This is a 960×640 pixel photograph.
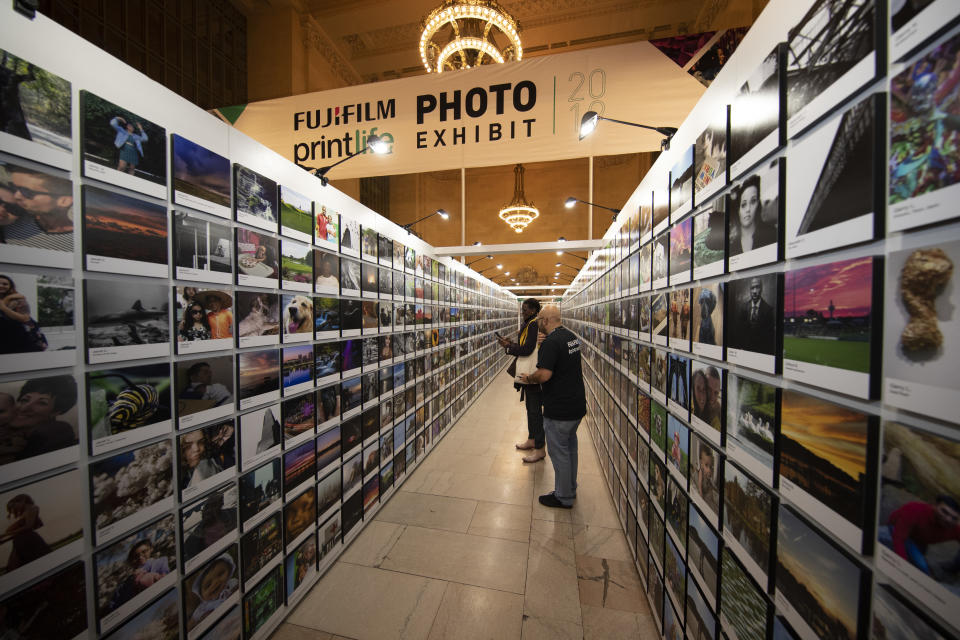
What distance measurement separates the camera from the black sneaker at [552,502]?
10.6 ft

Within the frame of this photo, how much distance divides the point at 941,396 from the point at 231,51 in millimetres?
9567

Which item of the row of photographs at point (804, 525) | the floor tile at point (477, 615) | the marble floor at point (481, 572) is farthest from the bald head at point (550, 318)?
the floor tile at point (477, 615)

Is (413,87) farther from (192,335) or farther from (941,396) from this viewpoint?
(941,396)

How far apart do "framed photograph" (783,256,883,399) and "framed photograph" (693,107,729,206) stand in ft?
1.92

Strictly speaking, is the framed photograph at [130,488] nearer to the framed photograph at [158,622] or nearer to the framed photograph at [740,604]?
the framed photograph at [158,622]

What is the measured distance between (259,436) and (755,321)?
2.30 metres

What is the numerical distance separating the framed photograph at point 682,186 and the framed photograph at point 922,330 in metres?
1.04

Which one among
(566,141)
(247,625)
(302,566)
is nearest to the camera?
(247,625)

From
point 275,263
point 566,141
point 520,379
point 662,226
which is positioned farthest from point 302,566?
point 566,141

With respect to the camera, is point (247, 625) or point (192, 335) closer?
point (192, 335)

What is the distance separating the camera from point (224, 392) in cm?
165

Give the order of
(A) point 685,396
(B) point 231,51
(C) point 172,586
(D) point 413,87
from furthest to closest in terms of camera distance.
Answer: (B) point 231,51
(D) point 413,87
(A) point 685,396
(C) point 172,586

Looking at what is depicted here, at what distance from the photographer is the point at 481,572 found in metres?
2.45

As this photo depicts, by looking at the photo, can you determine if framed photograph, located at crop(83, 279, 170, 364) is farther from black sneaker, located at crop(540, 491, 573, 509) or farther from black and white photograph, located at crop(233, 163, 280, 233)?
black sneaker, located at crop(540, 491, 573, 509)
